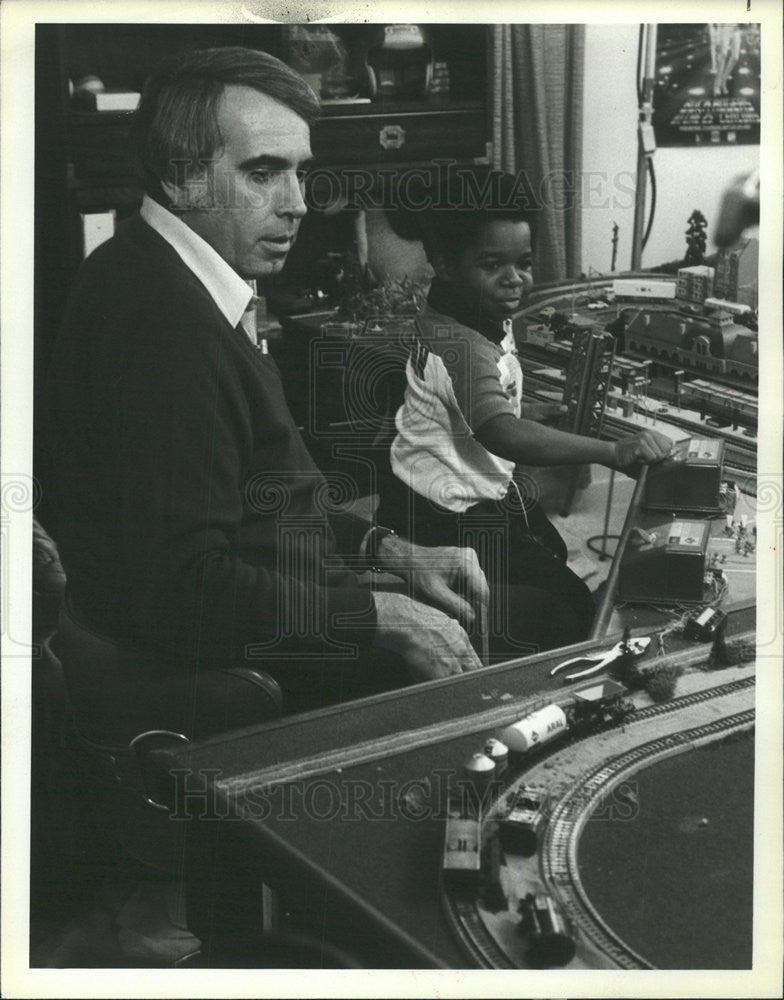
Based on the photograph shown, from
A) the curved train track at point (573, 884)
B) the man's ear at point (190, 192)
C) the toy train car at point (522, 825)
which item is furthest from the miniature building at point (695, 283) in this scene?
the toy train car at point (522, 825)

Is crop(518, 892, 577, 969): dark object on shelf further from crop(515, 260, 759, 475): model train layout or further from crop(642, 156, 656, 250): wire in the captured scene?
crop(642, 156, 656, 250): wire

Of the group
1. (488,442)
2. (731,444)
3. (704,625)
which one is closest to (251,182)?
(488,442)

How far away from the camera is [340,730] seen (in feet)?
10.5

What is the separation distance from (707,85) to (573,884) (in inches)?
81.1

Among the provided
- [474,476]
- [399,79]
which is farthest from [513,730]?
→ [399,79]

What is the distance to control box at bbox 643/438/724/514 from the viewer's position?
11.4ft

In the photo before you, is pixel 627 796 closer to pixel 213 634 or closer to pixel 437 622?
pixel 437 622

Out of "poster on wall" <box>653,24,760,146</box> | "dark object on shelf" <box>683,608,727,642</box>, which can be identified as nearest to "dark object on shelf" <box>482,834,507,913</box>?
"dark object on shelf" <box>683,608,727,642</box>

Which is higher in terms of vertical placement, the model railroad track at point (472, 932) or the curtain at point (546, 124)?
the curtain at point (546, 124)

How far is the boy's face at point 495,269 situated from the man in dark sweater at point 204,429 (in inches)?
17.5

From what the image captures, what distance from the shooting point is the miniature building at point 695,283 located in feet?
11.3

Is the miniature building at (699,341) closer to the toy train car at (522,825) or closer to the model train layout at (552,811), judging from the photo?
the model train layout at (552,811)

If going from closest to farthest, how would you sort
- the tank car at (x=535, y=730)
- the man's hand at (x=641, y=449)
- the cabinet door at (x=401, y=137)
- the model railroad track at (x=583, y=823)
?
the model railroad track at (x=583, y=823) < the tank car at (x=535, y=730) < the cabinet door at (x=401, y=137) < the man's hand at (x=641, y=449)

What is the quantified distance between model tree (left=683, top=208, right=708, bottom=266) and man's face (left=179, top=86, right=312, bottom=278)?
40.2 inches
